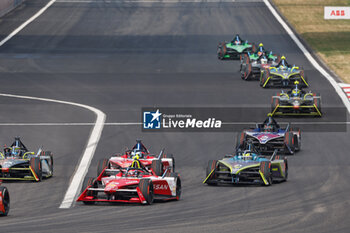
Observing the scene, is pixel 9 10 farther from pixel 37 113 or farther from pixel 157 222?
pixel 157 222

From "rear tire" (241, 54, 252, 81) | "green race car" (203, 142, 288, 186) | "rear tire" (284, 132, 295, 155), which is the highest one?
"rear tire" (241, 54, 252, 81)

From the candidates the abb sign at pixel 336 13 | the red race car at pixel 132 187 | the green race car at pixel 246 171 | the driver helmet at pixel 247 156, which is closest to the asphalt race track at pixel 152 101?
the red race car at pixel 132 187

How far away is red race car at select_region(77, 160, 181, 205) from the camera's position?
23.2 m

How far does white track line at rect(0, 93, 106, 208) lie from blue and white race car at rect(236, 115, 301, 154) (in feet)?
17.7

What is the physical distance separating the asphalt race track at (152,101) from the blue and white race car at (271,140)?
64 cm

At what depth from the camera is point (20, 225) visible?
20109 mm

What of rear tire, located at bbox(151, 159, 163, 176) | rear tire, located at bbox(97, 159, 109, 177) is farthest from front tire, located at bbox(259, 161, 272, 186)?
rear tire, located at bbox(97, 159, 109, 177)

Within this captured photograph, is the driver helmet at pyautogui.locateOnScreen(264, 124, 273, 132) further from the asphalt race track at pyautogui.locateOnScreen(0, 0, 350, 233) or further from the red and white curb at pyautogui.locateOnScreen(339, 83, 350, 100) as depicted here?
the red and white curb at pyautogui.locateOnScreen(339, 83, 350, 100)

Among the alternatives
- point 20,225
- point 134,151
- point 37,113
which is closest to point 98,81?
point 37,113

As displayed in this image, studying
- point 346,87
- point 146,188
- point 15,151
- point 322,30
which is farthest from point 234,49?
point 146,188

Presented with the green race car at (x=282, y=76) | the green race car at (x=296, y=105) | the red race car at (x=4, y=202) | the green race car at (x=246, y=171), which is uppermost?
the green race car at (x=282, y=76)

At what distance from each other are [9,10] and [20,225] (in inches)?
2386

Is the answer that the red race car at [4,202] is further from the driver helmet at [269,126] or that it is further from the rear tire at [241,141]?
the driver helmet at [269,126]

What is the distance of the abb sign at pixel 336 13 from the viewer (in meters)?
76.4
